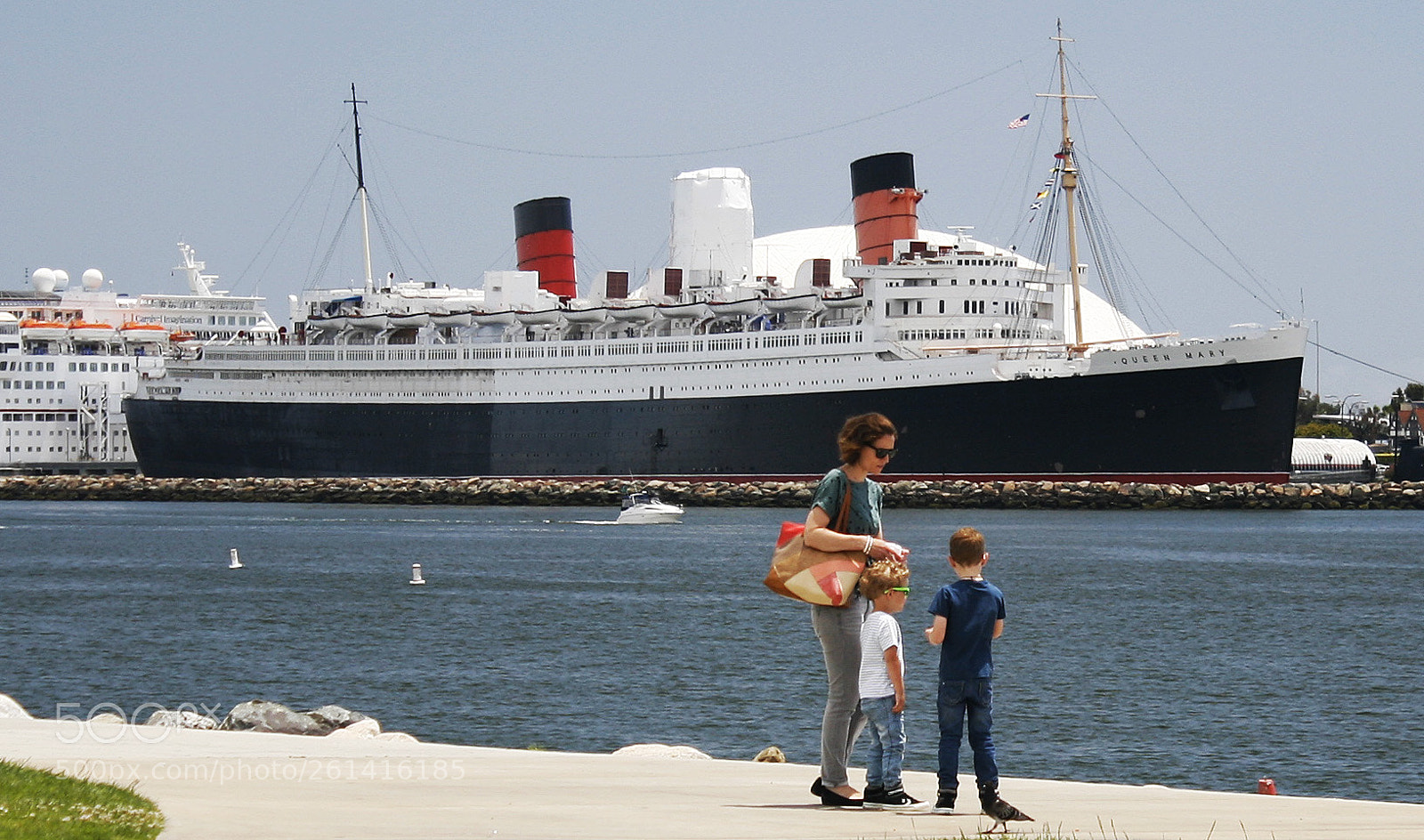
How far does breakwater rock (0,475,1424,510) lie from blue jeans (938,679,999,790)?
1631 inches

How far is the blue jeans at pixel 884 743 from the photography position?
6.99m

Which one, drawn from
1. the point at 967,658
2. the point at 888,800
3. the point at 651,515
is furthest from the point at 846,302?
the point at 888,800

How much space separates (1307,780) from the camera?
11938 mm

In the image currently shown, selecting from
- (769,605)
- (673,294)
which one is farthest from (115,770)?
(673,294)

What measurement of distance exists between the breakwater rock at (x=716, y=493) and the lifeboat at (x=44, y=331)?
8352 millimetres

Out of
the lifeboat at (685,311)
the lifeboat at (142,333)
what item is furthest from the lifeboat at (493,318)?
the lifeboat at (142,333)

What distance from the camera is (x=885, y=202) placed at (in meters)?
55.9

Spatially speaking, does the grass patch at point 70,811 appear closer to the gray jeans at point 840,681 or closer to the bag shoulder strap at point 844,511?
the gray jeans at point 840,681

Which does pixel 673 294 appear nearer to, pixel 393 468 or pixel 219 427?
pixel 393 468

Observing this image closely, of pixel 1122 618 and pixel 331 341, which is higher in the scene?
pixel 331 341

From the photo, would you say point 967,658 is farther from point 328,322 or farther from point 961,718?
point 328,322

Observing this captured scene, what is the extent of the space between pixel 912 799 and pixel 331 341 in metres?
59.7
